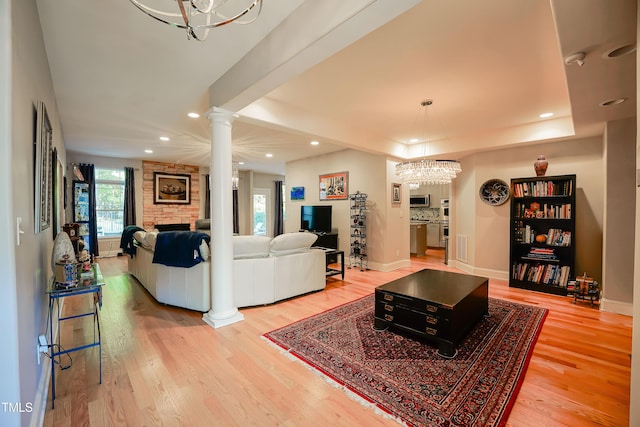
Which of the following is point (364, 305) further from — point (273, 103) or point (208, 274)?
point (273, 103)

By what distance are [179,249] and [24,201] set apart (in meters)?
1.94

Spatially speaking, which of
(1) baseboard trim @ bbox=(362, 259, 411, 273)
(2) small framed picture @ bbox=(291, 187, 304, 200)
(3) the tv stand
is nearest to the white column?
(3) the tv stand

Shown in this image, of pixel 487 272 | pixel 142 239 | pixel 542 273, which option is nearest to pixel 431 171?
pixel 542 273

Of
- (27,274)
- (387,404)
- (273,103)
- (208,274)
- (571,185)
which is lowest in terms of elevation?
(387,404)

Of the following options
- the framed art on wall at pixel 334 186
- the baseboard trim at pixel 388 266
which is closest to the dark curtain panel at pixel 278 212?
the framed art on wall at pixel 334 186

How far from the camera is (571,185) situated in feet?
13.8

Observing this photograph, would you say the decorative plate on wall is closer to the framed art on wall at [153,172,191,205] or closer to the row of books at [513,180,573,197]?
the row of books at [513,180,573,197]

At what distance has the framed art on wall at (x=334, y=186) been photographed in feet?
21.0

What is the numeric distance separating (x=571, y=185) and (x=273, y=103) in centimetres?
459

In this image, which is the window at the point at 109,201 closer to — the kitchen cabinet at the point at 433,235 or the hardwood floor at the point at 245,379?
the hardwood floor at the point at 245,379

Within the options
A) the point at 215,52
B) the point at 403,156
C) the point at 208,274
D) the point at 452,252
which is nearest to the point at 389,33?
the point at 215,52

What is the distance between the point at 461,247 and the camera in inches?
231

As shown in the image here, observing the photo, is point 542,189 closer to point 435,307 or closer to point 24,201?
point 435,307

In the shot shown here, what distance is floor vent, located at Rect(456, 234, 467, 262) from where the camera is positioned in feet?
18.9
